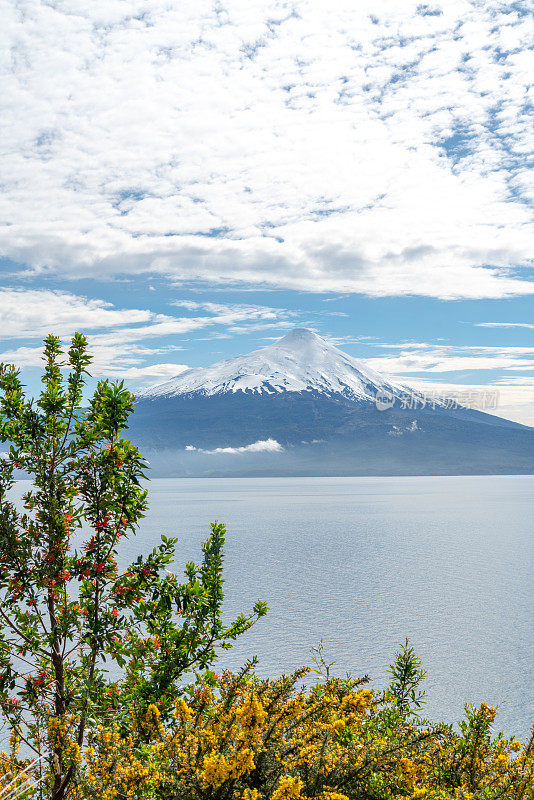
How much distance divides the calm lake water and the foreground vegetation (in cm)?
1578

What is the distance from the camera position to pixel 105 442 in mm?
8711

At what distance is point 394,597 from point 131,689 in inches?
2296

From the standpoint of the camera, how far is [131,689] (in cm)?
897

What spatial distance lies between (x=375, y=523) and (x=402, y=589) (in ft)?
232

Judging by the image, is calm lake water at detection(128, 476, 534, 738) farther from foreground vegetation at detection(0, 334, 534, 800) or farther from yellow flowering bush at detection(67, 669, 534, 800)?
yellow flowering bush at detection(67, 669, 534, 800)

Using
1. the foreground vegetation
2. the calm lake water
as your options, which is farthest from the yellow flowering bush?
the calm lake water

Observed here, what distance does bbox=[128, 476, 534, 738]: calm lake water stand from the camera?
38.7 meters

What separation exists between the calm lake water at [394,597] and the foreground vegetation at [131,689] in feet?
51.8

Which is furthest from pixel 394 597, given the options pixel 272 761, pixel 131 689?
pixel 272 761

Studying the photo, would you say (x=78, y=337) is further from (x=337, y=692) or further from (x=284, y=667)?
(x=284, y=667)

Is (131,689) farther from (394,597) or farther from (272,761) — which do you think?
(394,597)

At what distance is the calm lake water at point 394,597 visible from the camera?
38719 millimetres

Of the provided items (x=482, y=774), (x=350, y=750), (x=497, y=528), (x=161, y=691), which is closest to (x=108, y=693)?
(x=161, y=691)

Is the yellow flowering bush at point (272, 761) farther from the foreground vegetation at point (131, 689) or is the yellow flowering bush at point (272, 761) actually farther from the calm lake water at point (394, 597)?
the calm lake water at point (394, 597)
